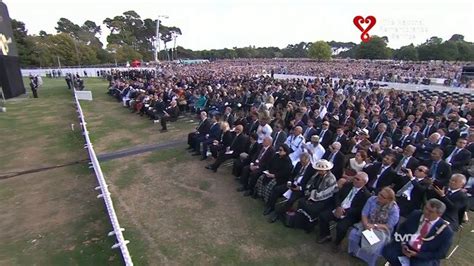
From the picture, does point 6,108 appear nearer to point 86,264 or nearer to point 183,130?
point 183,130

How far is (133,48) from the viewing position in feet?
263

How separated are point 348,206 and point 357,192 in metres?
0.30

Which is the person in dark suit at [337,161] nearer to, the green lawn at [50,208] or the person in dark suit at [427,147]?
the person in dark suit at [427,147]

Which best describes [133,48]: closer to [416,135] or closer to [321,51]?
[321,51]

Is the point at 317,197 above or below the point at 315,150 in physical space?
below

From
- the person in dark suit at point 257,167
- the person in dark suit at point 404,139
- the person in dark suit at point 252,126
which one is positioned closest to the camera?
the person in dark suit at point 257,167

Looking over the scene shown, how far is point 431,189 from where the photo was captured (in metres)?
5.57

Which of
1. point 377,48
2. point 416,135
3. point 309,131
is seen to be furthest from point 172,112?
point 377,48

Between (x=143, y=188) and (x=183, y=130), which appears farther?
(x=183, y=130)

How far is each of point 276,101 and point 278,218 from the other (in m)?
11.1

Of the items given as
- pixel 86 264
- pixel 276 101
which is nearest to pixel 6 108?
pixel 276 101

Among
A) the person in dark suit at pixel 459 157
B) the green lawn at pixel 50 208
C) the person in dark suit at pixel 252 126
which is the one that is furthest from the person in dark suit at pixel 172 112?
the person in dark suit at pixel 459 157

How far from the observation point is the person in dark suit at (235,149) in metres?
8.98

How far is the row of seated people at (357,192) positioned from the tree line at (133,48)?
43219 millimetres
